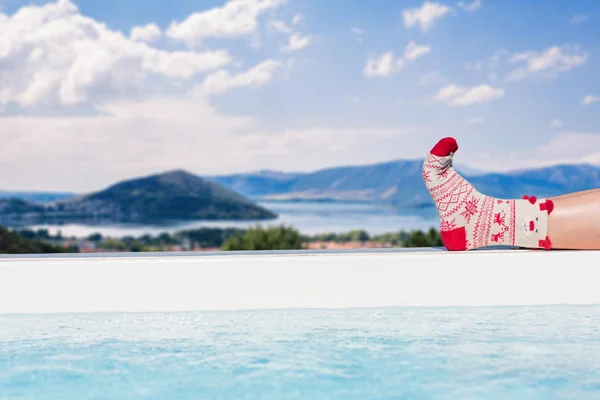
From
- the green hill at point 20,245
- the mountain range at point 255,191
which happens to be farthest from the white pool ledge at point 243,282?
the mountain range at point 255,191

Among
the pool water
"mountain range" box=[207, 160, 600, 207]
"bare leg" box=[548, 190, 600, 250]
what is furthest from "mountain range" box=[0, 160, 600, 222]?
the pool water

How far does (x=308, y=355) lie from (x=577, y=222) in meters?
1.02

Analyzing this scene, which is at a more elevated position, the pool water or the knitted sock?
the knitted sock

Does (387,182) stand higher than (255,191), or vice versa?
(387,182)

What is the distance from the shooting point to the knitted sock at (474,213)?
6.59 feet

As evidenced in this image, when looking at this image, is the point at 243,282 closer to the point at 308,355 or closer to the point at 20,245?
the point at 308,355

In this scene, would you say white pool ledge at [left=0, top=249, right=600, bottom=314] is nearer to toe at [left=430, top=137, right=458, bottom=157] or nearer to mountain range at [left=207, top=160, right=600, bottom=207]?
toe at [left=430, top=137, right=458, bottom=157]

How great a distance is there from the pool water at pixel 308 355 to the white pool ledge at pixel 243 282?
0.04 meters

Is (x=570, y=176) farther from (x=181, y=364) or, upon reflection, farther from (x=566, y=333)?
(x=181, y=364)

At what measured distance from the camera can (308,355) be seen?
1425 mm

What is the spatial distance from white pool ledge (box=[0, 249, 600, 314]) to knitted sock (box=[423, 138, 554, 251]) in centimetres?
17

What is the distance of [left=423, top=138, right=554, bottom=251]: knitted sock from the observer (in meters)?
2.01

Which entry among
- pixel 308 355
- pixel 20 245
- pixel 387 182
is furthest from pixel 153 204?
pixel 308 355

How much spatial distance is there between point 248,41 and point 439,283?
21.1 ft
